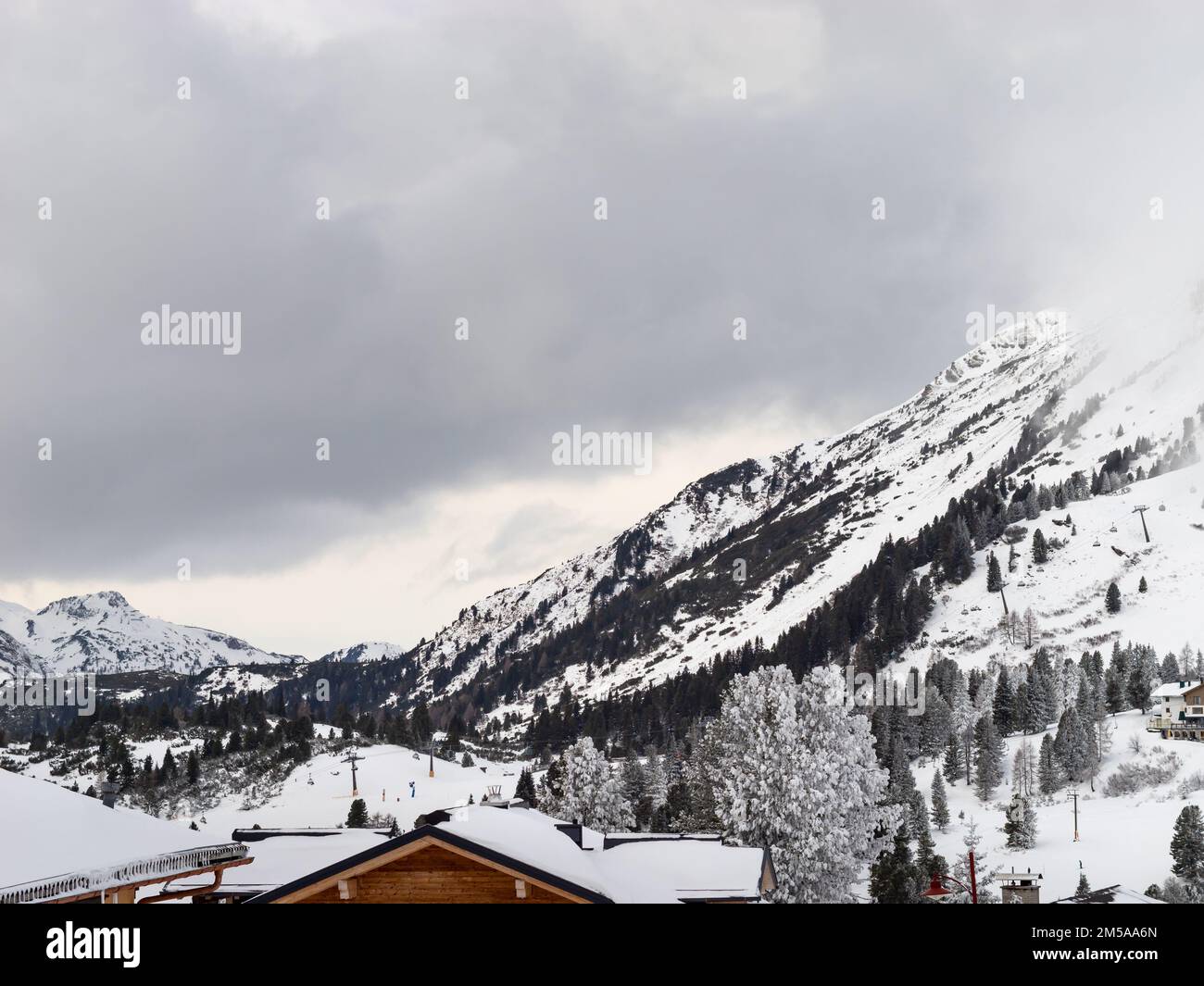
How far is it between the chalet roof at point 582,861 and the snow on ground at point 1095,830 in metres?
37.2

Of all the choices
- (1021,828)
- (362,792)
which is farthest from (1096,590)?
(362,792)

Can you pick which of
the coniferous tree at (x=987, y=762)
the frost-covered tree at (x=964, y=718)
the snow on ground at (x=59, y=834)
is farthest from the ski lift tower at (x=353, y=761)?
the snow on ground at (x=59, y=834)

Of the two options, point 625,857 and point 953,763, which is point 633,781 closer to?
point 953,763

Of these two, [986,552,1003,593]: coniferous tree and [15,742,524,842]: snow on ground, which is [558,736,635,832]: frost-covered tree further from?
[986,552,1003,593]: coniferous tree

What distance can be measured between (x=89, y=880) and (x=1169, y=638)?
164 meters

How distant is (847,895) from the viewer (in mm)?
51406

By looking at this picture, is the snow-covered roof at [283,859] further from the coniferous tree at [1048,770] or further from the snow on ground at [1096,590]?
the snow on ground at [1096,590]

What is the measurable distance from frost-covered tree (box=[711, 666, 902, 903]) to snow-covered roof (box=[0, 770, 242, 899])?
3646cm

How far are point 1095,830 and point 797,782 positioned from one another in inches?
1921

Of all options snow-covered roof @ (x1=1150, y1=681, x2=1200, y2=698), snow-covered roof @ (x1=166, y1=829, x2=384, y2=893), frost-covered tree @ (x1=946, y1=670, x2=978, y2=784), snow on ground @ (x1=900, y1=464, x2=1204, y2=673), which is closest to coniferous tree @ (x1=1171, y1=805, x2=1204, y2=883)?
frost-covered tree @ (x1=946, y1=670, x2=978, y2=784)

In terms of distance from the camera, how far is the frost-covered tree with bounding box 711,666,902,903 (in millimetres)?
47312

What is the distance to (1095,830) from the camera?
80.3 m
